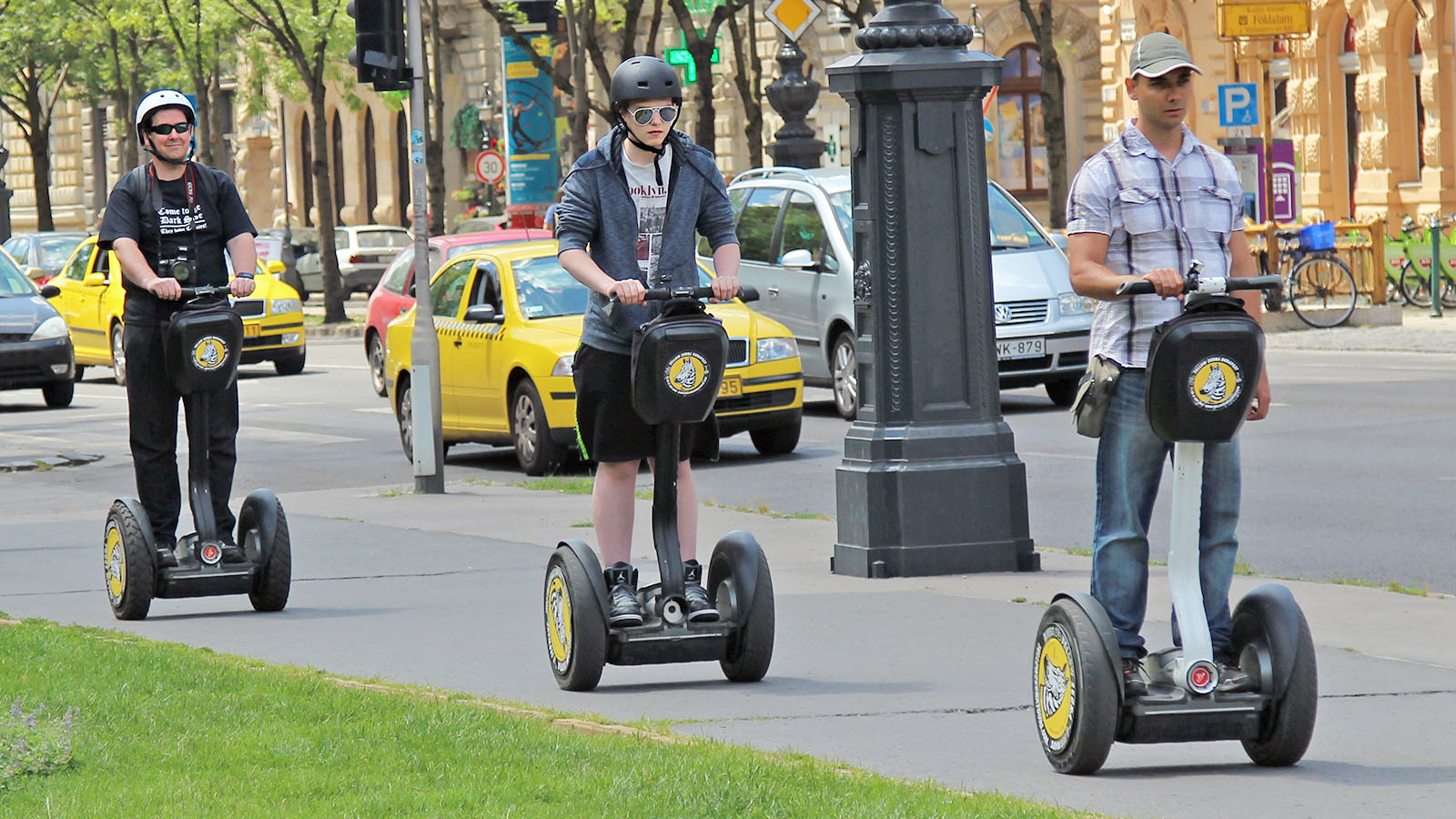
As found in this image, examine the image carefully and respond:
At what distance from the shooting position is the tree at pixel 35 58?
169ft

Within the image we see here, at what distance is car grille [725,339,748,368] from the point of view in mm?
14656

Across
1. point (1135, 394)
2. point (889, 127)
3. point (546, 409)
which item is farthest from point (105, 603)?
point (546, 409)

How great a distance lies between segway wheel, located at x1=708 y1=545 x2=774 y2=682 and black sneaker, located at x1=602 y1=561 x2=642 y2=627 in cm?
24

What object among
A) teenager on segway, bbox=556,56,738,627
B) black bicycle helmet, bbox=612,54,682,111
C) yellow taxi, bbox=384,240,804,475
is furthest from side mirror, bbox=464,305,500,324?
black bicycle helmet, bbox=612,54,682,111

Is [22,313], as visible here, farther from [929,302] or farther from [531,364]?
[929,302]

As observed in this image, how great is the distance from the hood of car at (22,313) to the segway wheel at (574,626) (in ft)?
52.9

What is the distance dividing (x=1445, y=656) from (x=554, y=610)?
2707 mm

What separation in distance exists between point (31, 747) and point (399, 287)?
51.4 feet

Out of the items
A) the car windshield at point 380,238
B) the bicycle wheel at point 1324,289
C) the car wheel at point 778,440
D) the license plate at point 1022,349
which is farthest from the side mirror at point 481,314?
the car windshield at point 380,238

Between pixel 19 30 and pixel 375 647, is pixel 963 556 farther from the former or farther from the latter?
pixel 19 30

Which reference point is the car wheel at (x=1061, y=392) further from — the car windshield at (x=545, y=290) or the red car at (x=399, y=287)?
the red car at (x=399, y=287)

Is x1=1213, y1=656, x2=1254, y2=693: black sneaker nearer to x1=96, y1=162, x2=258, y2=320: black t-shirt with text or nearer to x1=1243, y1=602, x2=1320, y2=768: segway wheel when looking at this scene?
x1=1243, y1=602, x2=1320, y2=768: segway wheel

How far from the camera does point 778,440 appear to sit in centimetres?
1552

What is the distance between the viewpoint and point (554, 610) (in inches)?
269
